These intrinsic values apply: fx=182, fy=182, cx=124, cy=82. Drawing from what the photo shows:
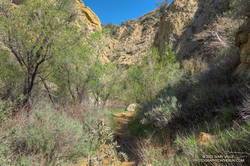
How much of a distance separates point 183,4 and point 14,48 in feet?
82.1

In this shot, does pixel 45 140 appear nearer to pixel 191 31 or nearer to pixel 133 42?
pixel 191 31

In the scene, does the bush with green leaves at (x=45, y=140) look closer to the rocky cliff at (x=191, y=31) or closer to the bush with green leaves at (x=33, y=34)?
the bush with green leaves at (x=33, y=34)

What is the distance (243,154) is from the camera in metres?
2.46

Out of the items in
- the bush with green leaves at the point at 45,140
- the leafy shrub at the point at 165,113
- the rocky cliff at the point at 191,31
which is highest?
the rocky cliff at the point at 191,31

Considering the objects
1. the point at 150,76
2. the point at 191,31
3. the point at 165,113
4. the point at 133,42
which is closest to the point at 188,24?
the point at 191,31

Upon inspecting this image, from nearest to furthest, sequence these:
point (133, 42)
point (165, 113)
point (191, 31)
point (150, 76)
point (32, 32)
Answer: point (165, 113)
point (32, 32)
point (150, 76)
point (191, 31)
point (133, 42)

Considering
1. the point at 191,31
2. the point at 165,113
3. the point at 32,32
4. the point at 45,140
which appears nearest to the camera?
the point at 45,140

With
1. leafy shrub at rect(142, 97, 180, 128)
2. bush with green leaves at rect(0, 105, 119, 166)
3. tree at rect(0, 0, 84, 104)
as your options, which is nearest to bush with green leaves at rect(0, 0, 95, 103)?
tree at rect(0, 0, 84, 104)

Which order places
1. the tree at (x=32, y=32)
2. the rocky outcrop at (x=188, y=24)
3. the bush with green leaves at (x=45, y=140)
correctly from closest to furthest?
the bush with green leaves at (x=45, y=140)
the tree at (x=32, y=32)
the rocky outcrop at (x=188, y=24)

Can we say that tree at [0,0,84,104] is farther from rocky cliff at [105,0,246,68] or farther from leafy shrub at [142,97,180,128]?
rocky cliff at [105,0,246,68]

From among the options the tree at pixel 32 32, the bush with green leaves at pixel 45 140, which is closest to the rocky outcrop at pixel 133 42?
the tree at pixel 32 32

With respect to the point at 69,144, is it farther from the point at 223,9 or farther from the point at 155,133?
the point at 223,9

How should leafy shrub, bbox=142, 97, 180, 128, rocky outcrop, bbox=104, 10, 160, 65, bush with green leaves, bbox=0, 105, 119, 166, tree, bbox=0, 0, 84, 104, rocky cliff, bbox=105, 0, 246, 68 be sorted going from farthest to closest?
rocky outcrop, bbox=104, 10, 160, 65 < rocky cliff, bbox=105, 0, 246, 68 < tree, bbox=0, 0, 84, 104 < leafy shrub, bbox=142, 97, 180, 128 < bush with green leaves, bbox=0, 105, 119, 166

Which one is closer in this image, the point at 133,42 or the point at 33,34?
the point at 33,34
